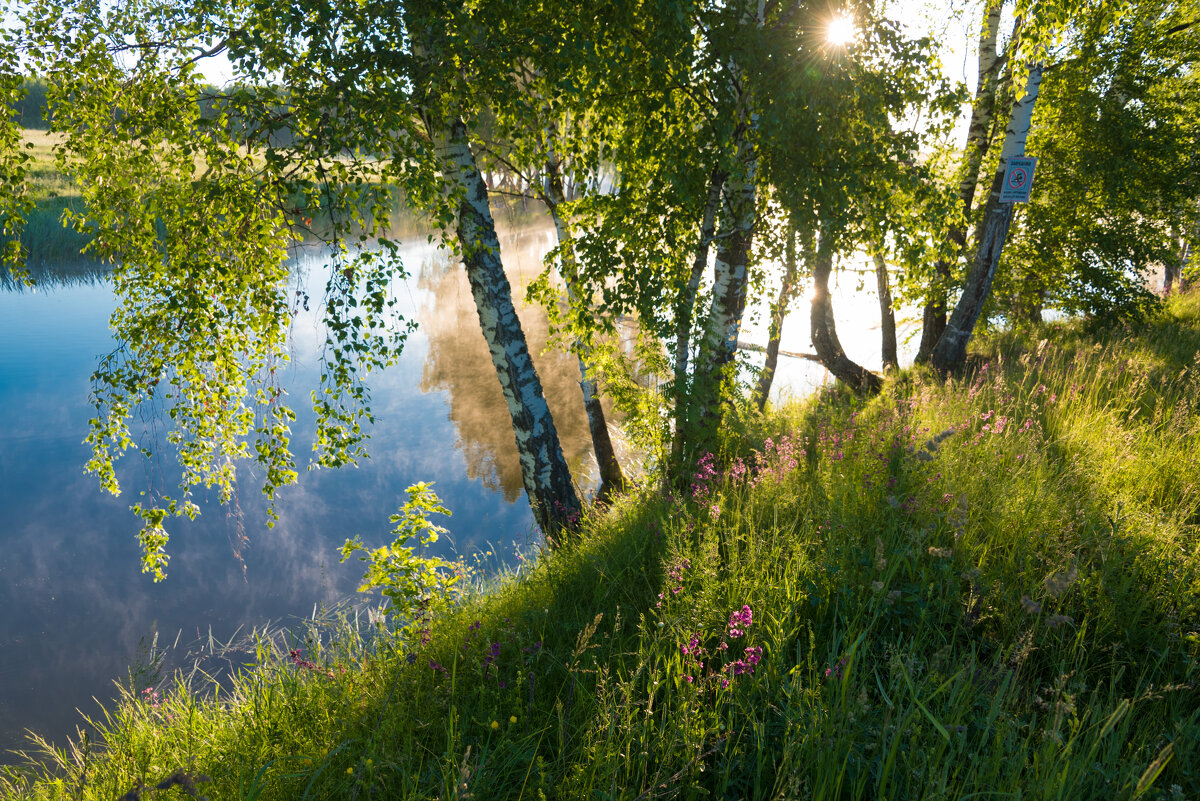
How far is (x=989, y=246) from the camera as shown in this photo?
25.4ft

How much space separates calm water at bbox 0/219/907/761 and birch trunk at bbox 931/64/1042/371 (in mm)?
1605

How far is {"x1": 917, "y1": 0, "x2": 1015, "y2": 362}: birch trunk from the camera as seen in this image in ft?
26.3

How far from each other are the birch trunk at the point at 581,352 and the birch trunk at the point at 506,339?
70cm

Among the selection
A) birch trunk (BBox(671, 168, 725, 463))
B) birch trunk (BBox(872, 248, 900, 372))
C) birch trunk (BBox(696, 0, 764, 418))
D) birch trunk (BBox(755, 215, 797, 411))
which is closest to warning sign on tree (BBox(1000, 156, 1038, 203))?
birch trunk (BBox(755, 215, 797, 411))

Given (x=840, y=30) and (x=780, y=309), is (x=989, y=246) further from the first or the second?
(x=840, y=30)

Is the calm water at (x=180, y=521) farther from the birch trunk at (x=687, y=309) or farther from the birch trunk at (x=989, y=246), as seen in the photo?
the birch trunk at (x=687, y=309)

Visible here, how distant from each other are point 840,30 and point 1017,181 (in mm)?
3583

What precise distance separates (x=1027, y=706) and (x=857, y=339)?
16128 millimetres

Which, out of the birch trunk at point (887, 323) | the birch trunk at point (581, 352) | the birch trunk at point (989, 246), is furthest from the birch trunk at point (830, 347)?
the birch trunk at point (581, 352)

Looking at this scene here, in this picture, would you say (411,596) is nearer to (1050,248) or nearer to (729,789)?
(729,789)

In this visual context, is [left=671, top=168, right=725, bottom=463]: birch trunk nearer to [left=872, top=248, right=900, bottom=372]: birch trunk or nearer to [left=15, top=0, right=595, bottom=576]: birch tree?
[left=15, top=0, right=595, bottom=576]: birch tree

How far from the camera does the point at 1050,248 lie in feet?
35.4

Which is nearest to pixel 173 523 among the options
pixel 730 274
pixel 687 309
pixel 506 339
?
pixel 506 339

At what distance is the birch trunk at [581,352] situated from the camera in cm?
618
